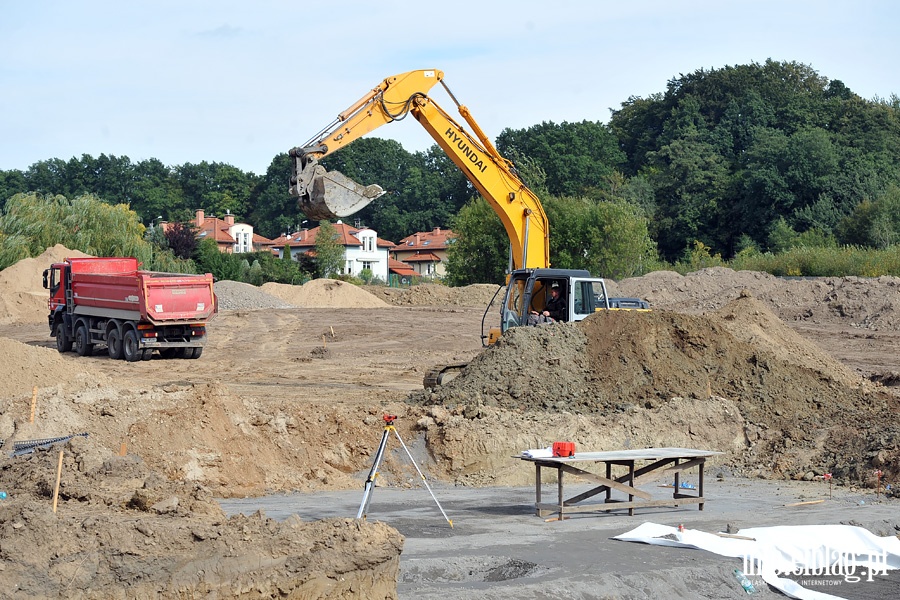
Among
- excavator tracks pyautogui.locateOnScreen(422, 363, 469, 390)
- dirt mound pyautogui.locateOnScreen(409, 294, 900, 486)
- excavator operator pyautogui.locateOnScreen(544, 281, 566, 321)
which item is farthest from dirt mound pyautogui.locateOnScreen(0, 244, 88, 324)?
dirt mound pyautogui.locateOnScreen(409, 294, 900, 486)

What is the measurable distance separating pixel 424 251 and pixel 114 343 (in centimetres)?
6563

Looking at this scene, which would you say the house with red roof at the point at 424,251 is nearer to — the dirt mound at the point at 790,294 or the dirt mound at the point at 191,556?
the dirt mound at the point at 790,294

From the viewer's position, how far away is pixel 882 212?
4978 centimetres

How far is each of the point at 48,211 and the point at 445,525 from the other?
43623 mm

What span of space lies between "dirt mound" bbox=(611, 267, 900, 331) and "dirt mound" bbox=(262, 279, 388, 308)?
1121 centimetres

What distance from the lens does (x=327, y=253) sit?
64.4 metres

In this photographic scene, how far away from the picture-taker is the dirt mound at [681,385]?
1459cm

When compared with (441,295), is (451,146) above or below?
above

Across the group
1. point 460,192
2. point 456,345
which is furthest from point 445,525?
point 460,192

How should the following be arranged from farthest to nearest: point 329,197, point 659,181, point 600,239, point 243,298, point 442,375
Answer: point 659,181, point 600,239, point 243,298, point 442,375, point 329,197

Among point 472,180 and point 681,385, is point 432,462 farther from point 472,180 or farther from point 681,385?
point 472,180

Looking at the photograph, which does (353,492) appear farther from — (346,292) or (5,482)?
(346,292)

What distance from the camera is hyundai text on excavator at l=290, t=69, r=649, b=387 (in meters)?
17.2

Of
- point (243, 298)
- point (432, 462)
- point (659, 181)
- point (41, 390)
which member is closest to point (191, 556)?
point (432, 462)
